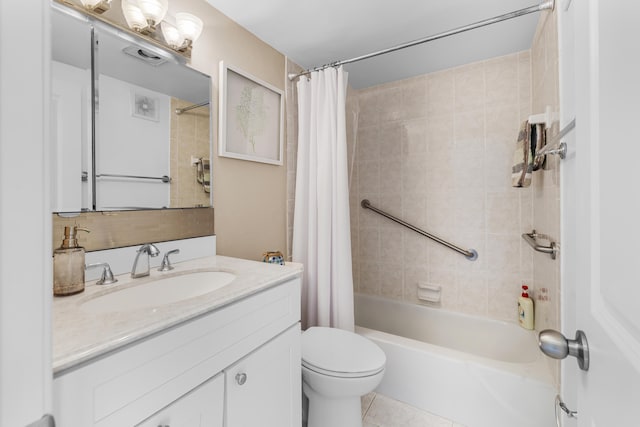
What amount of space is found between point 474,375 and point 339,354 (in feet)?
2.43

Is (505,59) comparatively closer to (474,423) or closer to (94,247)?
(474,423)

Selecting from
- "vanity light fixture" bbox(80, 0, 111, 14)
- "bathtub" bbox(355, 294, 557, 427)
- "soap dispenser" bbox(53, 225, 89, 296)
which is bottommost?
"bathtub" bbox(355, 294, 557, 427)

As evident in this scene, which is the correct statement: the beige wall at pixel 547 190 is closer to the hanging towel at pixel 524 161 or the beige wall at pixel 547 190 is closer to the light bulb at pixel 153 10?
the hanging towel at pixel 524 161

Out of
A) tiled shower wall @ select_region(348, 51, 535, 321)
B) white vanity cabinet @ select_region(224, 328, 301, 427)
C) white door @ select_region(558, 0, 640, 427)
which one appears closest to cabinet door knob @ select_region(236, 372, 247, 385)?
white vanity cabinet @ select_region(224, 328, 301, 427)

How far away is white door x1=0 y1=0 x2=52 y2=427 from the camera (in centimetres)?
25

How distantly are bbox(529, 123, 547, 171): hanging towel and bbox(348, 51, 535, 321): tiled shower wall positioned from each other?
546mm

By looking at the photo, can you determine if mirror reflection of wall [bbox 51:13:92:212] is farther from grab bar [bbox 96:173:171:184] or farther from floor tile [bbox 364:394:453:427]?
floor tile [bbox 364:394:453:427]

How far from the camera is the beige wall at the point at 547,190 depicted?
1.30m

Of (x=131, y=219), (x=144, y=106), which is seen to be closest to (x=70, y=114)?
(x=144, y=106)

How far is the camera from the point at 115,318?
670mm

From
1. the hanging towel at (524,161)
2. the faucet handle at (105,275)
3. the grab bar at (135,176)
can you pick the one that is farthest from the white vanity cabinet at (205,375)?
the hanging towel at (524,161)

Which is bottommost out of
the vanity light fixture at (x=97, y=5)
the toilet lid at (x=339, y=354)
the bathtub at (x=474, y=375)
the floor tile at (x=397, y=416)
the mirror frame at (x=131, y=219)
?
the floor tile at (x=397, y=416)

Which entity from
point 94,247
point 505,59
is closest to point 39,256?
point 94,247

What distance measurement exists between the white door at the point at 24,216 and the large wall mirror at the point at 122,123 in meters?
0.89
